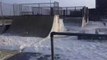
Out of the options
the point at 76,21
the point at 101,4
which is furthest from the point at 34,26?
the point at 101,4

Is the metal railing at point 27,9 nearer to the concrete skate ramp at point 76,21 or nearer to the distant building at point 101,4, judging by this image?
the concrete skate ramp at point 76,21

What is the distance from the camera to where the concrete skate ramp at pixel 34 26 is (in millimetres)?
15230

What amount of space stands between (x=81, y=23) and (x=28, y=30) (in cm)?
937

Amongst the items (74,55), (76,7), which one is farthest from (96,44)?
(76,7)

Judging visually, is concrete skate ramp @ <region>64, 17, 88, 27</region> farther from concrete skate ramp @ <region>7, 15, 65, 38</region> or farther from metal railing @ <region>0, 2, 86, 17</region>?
concrete skate ramp @ <region>7, 15, 65, 38</region>

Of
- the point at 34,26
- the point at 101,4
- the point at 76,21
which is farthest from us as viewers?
the point at 101,4

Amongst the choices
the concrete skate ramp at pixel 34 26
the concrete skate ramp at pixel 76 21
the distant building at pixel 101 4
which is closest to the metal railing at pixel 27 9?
the concrete skate ramp at pixel 76 21

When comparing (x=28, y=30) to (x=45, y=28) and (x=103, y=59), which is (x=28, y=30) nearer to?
(x=45, y=28)

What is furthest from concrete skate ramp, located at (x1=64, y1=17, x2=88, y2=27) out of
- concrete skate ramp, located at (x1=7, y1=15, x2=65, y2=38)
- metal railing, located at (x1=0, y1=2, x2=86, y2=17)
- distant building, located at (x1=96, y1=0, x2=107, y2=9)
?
distant building, located at (x1=96, y1=0, x2=107, y2=9)

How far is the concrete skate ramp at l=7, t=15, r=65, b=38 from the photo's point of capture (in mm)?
15230

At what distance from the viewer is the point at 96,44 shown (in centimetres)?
1148

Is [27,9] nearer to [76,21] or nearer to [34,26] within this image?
[76,21]

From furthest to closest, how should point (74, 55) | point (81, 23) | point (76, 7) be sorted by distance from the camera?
1. point (76, 7)
2. point (81, 23)
3. point (74, 55)

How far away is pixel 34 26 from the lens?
1614 centimetres
